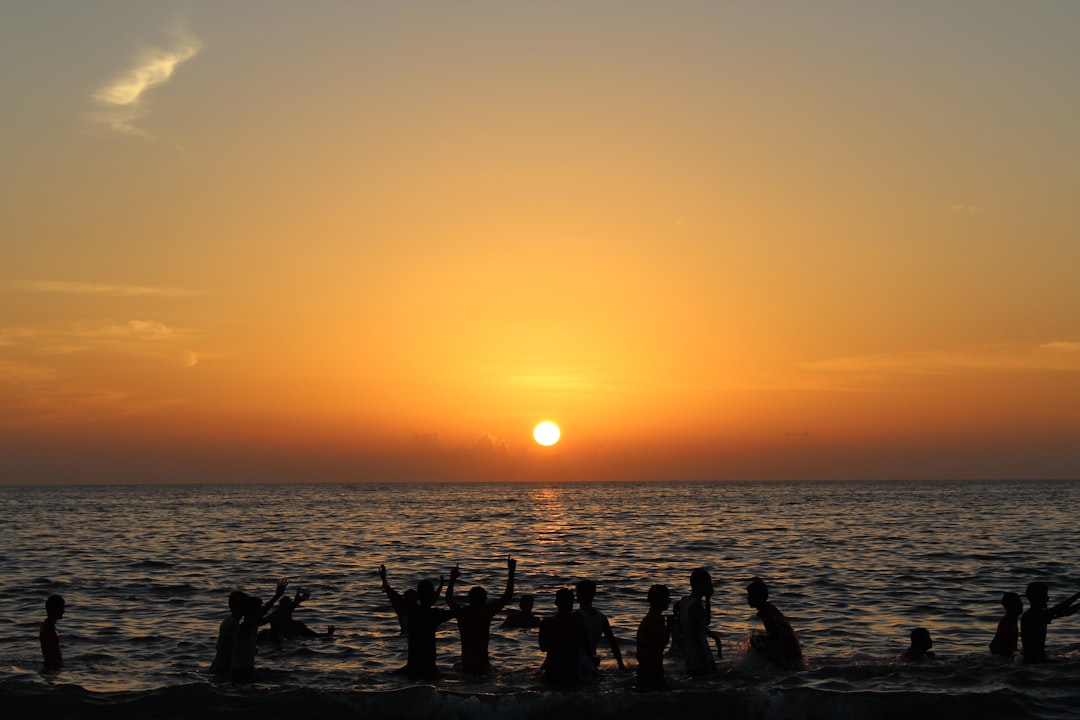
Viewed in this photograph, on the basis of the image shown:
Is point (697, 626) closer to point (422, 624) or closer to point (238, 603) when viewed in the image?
point (422, 624)

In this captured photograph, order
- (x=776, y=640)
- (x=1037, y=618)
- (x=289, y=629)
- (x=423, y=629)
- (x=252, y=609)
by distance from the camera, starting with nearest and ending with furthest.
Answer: (x=252, y=609) → (x=423, y=629) → (x=776, y=640) → (x=1037, y=618) → (x=289, y=629)

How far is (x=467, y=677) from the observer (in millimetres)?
17594

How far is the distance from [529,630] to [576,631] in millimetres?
8790

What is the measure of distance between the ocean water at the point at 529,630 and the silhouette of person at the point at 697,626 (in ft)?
1.13

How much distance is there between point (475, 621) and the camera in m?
16.6

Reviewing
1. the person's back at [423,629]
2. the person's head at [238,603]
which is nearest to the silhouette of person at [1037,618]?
the person's back at [423,629]

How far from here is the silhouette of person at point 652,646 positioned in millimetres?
15516

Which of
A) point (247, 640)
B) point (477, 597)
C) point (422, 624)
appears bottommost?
point (247, 640)

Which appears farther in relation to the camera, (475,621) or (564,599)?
(475,621)

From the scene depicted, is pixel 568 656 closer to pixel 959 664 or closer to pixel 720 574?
pixel 959 664

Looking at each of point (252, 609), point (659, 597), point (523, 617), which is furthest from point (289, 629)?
point (659, 597)

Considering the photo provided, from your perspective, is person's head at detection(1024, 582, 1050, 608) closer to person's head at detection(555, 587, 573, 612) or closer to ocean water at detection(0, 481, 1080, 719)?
ocean water at detection(0, 481, 1080, 719)

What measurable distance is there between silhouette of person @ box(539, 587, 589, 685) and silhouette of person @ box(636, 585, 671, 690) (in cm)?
96

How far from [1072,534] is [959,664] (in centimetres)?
4758
